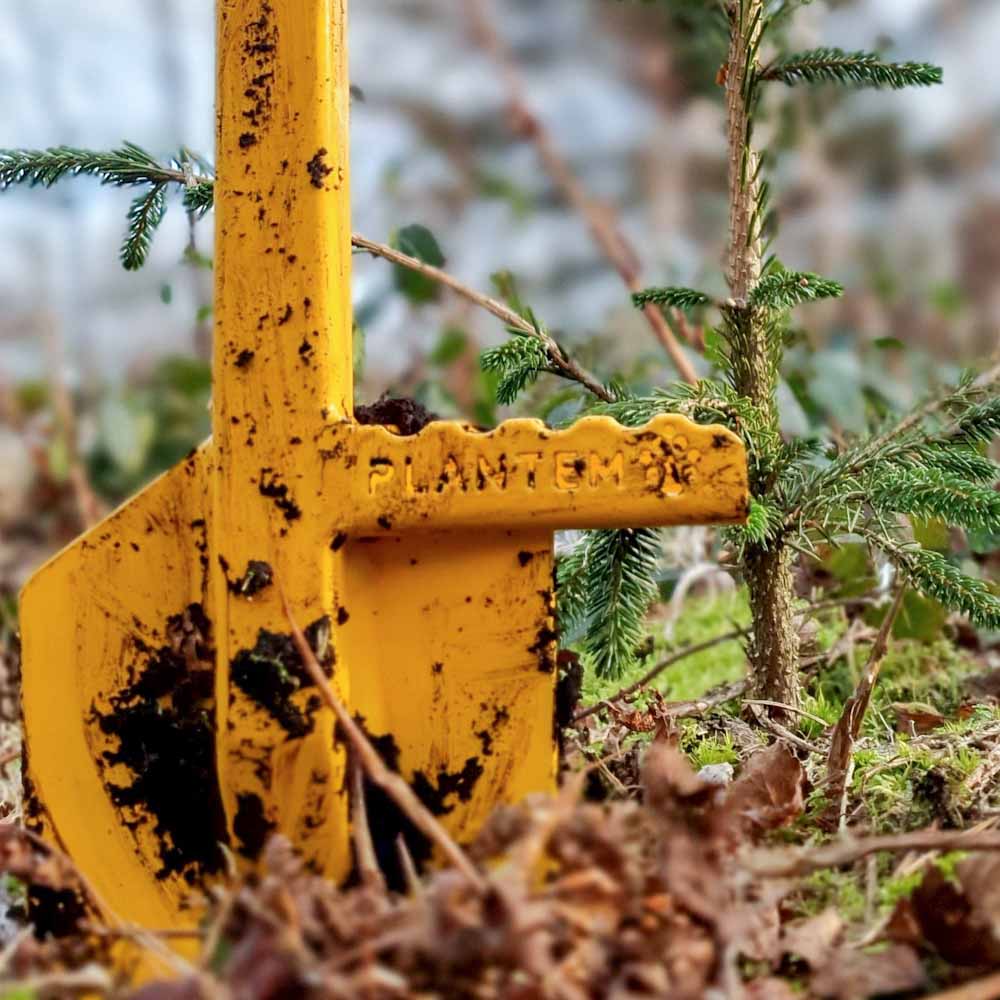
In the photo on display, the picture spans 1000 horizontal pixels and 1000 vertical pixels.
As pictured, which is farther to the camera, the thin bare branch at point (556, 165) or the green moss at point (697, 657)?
the thin bare branch at point (556, 165)

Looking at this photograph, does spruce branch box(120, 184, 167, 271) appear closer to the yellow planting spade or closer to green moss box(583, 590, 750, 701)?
the yellow planting spade

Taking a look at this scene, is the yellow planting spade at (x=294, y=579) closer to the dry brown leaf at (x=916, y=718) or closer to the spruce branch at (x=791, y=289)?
the spruce branch at (x=791, y=289)

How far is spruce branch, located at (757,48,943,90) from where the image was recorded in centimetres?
108

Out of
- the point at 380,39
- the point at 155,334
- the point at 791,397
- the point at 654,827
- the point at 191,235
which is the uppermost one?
the point at 380,39

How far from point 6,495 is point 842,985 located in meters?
4.59

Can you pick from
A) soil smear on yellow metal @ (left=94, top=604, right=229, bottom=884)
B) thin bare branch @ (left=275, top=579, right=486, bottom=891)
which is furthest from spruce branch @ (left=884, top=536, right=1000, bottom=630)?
soil smear on yellow metal @ (left=94, top=604, right=229, bottom=884)

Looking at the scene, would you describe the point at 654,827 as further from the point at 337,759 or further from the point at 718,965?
the point at 337,759

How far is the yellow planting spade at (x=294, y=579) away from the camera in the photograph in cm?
86

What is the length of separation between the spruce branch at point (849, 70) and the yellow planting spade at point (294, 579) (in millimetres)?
506

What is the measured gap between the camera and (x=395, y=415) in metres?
0.99

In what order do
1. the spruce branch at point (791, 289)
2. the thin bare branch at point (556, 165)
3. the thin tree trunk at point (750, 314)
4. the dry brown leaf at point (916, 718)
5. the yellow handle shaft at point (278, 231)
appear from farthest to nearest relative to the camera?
the thin bare branch at point (556, 165)
the dry brown leaf at point (916, 718)
the thin tree trunk at point (750, 314)
the spruce branch at point (791, 289)
the yellow handle shaft at point (278, 231)

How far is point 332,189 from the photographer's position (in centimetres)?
92

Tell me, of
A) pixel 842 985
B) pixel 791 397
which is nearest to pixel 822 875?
pixel 842 985

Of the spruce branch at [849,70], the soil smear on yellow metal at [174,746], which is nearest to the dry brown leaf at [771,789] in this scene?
the soil smear on yellow metal at [174,746]
